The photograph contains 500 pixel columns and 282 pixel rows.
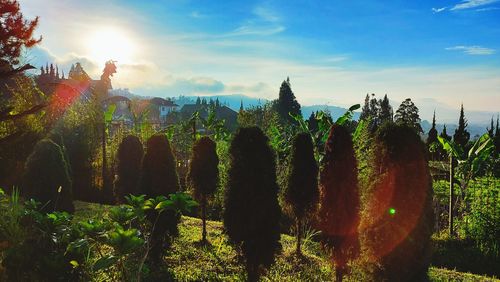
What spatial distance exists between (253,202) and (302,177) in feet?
9.49

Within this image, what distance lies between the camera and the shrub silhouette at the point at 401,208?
6422mm

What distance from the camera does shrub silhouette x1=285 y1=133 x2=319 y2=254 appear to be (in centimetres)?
967

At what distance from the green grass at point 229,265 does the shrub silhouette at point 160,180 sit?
29.1 inches

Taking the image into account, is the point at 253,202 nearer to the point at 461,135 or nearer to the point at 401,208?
the point at 401,208

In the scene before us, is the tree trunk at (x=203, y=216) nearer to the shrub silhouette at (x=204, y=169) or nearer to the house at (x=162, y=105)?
the shrub silhouette at (x=204, y=169)

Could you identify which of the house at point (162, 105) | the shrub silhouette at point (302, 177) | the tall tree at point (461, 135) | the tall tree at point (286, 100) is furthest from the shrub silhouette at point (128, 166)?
the house at point (162, 105)

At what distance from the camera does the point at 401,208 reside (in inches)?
255

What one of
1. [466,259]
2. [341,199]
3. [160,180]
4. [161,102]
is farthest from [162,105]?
[341,199]

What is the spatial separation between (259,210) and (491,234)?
8603 millimetres

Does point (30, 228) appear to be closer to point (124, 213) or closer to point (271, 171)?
point (124, 213)

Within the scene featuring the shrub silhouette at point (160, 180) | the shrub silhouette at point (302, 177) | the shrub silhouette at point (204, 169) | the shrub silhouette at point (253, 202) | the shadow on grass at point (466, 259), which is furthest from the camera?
the shrub silhouette at point (204, 169)

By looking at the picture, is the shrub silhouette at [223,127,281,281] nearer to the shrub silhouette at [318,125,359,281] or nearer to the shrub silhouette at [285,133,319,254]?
the shrub silhouette at [318,125,359,281]

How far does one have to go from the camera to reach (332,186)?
305 inches

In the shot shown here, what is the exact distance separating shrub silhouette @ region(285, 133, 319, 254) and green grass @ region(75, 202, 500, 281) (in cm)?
81
